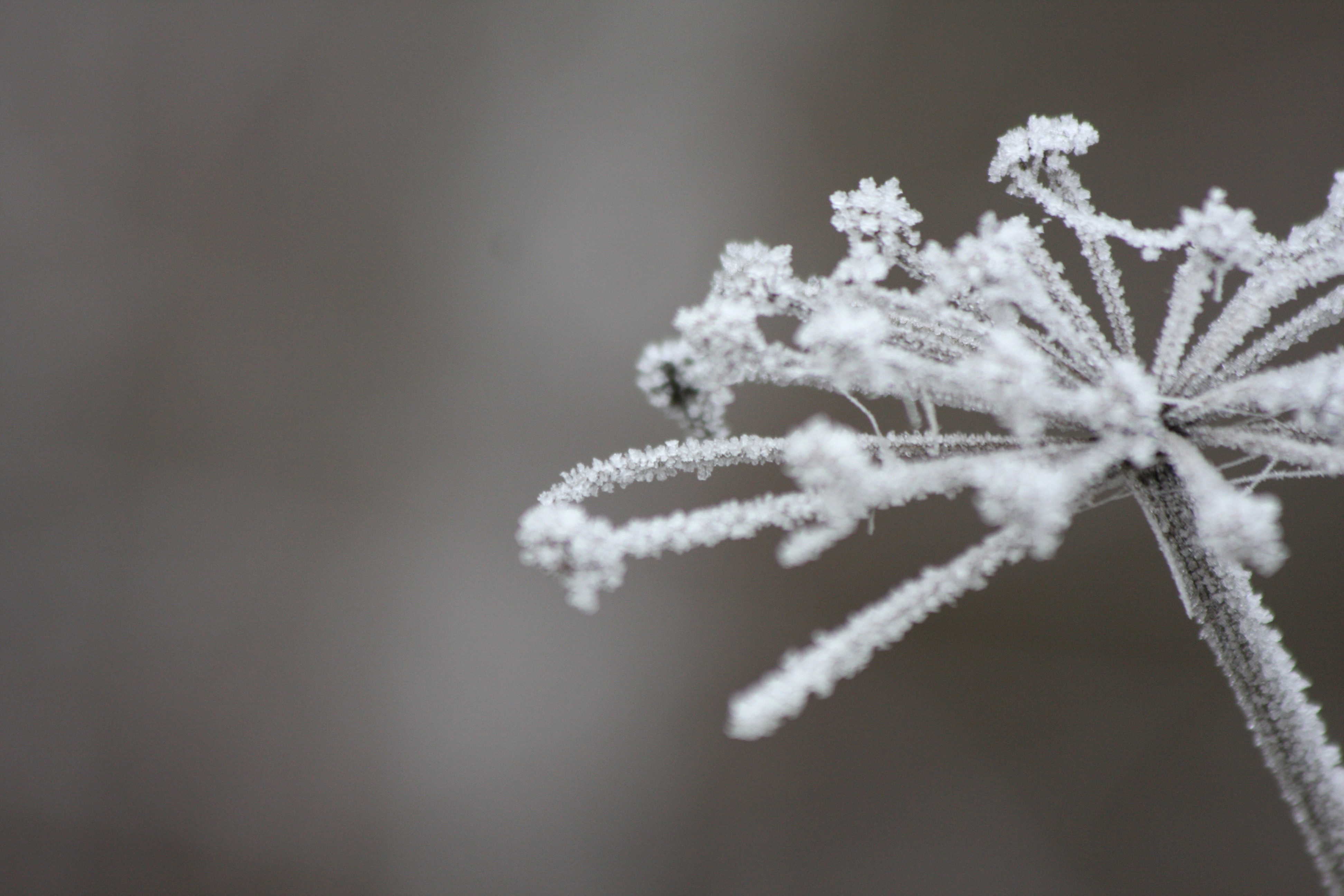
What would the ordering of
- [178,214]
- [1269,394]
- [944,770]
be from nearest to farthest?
[1269,394] < [944,770] < [178,214]

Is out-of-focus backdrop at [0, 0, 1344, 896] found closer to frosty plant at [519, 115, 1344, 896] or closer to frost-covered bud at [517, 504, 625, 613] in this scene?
frosty plant at [519, 115, 1344, 896]

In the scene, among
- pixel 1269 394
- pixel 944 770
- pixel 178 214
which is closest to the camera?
pixel 1269 394

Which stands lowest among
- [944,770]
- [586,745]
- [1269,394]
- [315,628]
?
[1269,394]

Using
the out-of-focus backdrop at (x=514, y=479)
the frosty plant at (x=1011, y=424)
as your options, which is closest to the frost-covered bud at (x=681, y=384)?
the frosty plant at (x=1011, y=424)

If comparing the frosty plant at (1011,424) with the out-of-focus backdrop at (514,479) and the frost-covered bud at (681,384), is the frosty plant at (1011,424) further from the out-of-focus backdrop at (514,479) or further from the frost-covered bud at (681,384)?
the out-of-focus backdrop at (514,479)

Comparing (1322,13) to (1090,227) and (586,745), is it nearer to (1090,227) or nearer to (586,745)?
(1090,227)

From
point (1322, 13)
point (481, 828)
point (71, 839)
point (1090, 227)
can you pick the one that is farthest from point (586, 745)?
point (1322, 13)

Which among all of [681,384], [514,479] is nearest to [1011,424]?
[681,384]

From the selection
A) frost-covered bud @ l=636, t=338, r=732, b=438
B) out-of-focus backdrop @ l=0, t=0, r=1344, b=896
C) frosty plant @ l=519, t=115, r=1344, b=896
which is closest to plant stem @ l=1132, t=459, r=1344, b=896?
frosty plant @ l=519, t=115, r=1344, b=896
